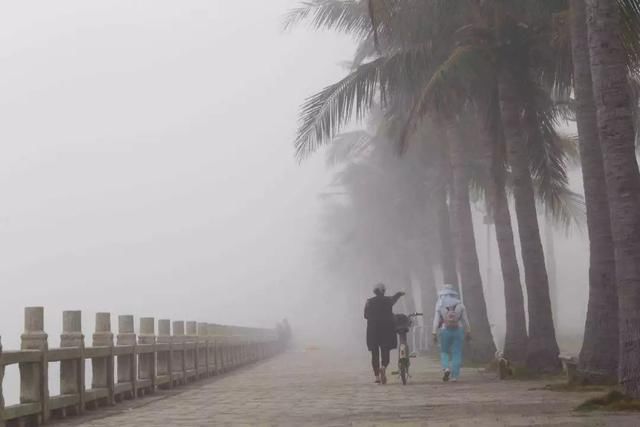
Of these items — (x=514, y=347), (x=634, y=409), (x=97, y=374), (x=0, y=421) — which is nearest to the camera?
(x=0, y=421)

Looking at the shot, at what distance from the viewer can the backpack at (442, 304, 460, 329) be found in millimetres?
19359

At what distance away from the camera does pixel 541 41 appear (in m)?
19.7

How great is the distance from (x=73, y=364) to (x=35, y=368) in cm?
162

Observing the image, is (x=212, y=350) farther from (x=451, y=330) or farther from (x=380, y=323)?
(x=451, y=330)

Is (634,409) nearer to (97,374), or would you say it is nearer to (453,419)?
(453,419)

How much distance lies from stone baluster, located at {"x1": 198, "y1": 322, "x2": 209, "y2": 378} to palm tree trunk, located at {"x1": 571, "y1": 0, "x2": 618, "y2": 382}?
1097 centimetres

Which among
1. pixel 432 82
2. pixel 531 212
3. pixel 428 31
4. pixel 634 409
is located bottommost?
pixel 634 409

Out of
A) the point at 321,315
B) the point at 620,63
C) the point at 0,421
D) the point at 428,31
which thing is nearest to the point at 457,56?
the point at 428,31

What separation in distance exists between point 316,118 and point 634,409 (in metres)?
12.2

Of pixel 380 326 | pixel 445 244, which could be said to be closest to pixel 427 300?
pixel 445 244

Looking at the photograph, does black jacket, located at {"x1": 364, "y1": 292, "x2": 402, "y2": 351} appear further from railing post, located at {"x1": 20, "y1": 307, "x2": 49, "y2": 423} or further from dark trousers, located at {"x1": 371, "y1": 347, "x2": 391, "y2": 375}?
railing post, located at {"x1": 20, "y1": 307, "x2": 49, "y2": 423}

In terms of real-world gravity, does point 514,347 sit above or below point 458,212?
below

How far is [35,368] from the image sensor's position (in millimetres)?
11836

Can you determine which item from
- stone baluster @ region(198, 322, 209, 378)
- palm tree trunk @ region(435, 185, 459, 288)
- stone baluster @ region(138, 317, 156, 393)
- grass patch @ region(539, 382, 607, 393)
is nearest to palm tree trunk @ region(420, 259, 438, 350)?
palm tree trunk @ region(435, 185, 459, 288)
